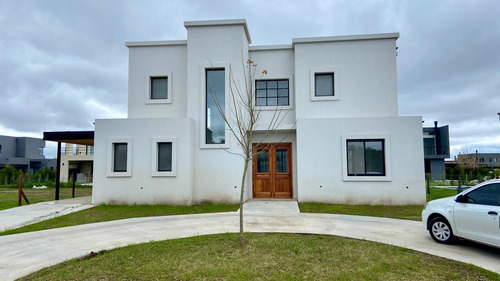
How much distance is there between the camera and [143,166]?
1138cm

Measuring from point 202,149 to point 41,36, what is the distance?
454 inches

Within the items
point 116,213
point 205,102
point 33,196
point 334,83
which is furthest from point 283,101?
point 33,196

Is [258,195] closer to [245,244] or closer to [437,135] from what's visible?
[245,244]

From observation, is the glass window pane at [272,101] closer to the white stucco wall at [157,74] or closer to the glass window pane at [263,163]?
the glass window pane at [263,163]

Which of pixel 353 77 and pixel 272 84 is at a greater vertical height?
pixel 353 77

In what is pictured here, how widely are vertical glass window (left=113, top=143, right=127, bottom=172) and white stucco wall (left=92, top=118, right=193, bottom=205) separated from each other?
0.91ft

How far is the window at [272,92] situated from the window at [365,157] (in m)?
3.46

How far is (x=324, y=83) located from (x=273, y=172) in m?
4.50

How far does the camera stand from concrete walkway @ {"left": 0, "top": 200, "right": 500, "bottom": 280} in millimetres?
5117

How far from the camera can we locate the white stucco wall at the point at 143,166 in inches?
442

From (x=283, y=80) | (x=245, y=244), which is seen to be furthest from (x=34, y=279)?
(x=283, y=80)

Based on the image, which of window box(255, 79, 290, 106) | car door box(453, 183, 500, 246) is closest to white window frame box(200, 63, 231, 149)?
window box(255, 79, 290, 106)

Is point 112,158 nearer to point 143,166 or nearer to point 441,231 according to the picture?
point 143,166

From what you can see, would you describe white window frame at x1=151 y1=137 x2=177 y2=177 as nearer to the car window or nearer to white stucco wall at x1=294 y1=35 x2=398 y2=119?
white stucco wall at x1=294 y1=35 x2=398 y2=119
